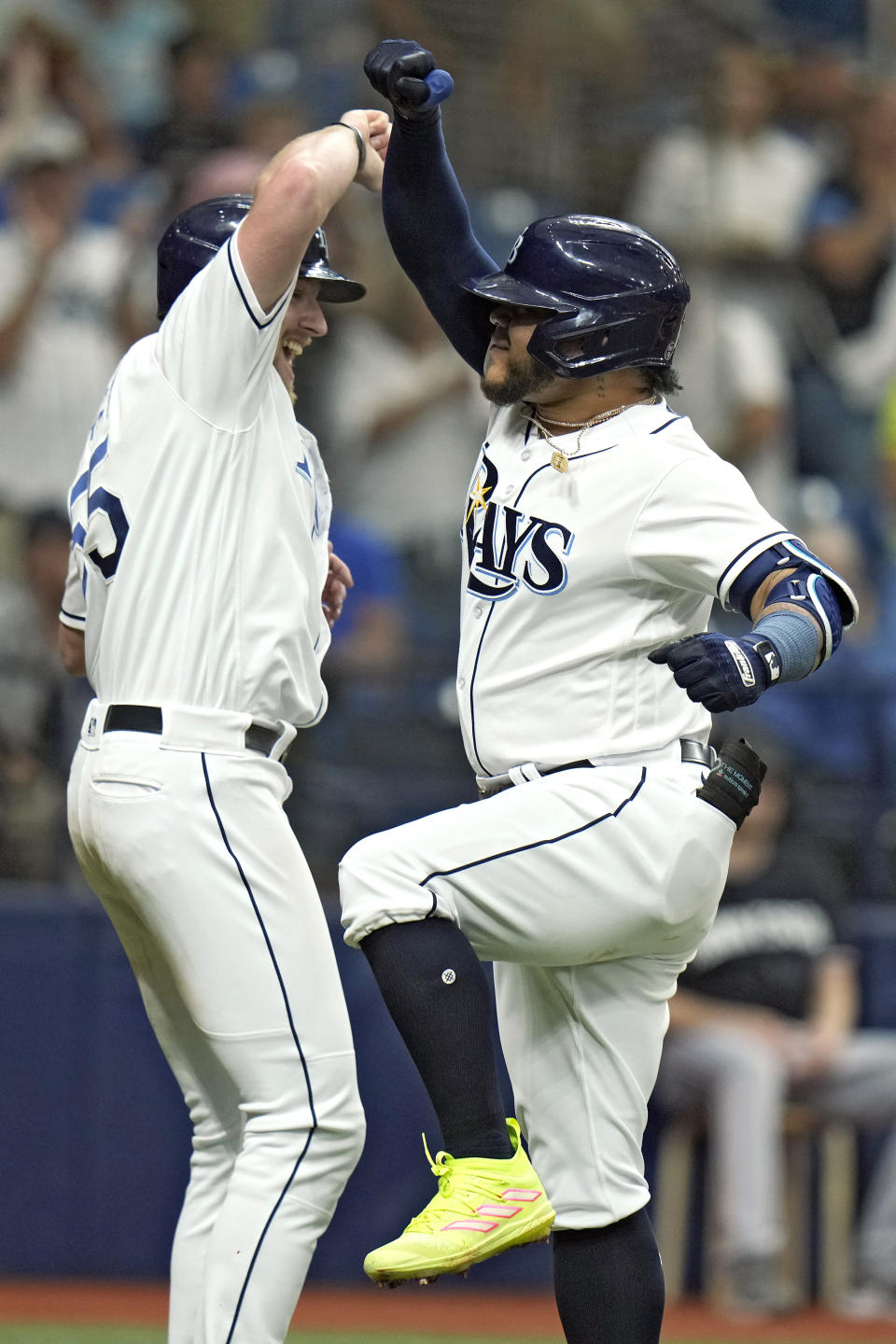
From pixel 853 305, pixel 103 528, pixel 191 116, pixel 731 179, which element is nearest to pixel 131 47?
pixel 191 116

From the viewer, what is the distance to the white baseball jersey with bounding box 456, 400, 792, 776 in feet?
9.23

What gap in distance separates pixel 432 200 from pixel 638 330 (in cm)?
53

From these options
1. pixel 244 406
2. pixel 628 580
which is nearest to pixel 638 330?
pixel 628 580

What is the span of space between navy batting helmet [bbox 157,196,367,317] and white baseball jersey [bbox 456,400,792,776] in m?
0.53

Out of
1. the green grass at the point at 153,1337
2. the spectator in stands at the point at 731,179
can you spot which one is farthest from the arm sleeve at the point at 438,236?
the spectator in stands at the point at 731,179

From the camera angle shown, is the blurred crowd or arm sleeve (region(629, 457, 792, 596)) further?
the blurred crowd

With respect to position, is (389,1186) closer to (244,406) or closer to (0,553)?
(0,553)

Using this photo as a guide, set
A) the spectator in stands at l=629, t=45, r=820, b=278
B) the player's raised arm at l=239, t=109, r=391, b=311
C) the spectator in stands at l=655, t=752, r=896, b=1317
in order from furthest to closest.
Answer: the spectator in stands at l=629, t=45, r=820, b=278, the spectator in stands at l=655, t=752, r=896, b=1317, the player's raised arm at l=239, t=109, r=391, b=311

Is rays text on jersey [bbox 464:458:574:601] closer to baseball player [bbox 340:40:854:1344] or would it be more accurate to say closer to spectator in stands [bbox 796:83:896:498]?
baseball player [bbox 340:40:854:1344]

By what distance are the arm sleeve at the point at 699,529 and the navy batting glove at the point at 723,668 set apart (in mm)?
226

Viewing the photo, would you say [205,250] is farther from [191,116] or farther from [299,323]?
[191,116]

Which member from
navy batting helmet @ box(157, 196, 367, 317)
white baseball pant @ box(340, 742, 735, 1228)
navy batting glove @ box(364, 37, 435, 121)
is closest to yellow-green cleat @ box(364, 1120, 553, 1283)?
white baseball pant @ box(340, 742, 735, 1228)

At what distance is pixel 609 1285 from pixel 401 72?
2.08 meters

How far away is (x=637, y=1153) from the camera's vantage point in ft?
10.1
